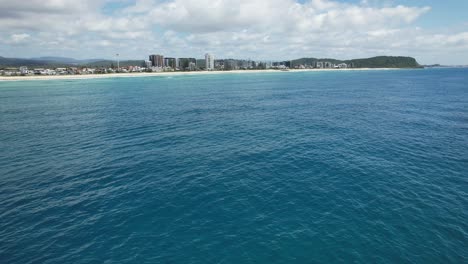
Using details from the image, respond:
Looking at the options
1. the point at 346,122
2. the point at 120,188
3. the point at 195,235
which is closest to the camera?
the point at 195,235

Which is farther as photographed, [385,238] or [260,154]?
[260,154]

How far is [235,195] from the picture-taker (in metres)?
32.3

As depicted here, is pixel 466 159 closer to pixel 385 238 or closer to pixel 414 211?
pixel 414 211

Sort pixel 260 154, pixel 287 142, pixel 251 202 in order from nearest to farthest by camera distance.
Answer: pixel 251 202 < pixel 260 154 < pixel 287 142

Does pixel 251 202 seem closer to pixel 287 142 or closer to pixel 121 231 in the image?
pixel 121 231

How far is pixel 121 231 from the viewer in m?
25.5

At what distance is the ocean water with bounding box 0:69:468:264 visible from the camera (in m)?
23.1

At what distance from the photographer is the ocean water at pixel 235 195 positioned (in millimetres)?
23125

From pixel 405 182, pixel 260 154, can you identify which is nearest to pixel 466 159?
pixel 405 182

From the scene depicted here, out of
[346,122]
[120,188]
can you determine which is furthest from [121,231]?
[346,122]

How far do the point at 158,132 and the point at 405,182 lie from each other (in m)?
47.8

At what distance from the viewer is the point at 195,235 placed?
2497cm

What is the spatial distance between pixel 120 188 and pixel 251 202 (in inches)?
651

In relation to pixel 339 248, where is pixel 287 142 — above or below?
above
